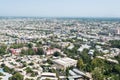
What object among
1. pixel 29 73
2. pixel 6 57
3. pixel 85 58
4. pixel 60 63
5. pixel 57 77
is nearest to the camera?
pixel 57 77

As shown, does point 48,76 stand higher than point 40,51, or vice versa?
point 48,76

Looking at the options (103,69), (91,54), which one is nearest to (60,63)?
(103,69)

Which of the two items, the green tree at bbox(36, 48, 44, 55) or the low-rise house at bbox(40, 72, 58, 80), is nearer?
the low-rise house at bbox(40, 72, 58, 80)

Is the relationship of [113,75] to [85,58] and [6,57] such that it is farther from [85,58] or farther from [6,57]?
[6,57]

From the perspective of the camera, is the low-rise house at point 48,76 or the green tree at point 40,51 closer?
the low-rise house at point 48,76

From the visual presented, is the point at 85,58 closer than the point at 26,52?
Yes

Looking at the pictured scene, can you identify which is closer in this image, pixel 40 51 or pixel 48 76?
pixel 48 76

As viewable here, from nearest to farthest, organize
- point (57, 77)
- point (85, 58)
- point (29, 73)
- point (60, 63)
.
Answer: point (57, 77)
point (29, 73)
point (60, 63)
point (85, 58)

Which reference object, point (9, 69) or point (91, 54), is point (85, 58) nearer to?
point (91, 54)

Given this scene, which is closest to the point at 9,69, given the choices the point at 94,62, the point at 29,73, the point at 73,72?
the point at 29,73
